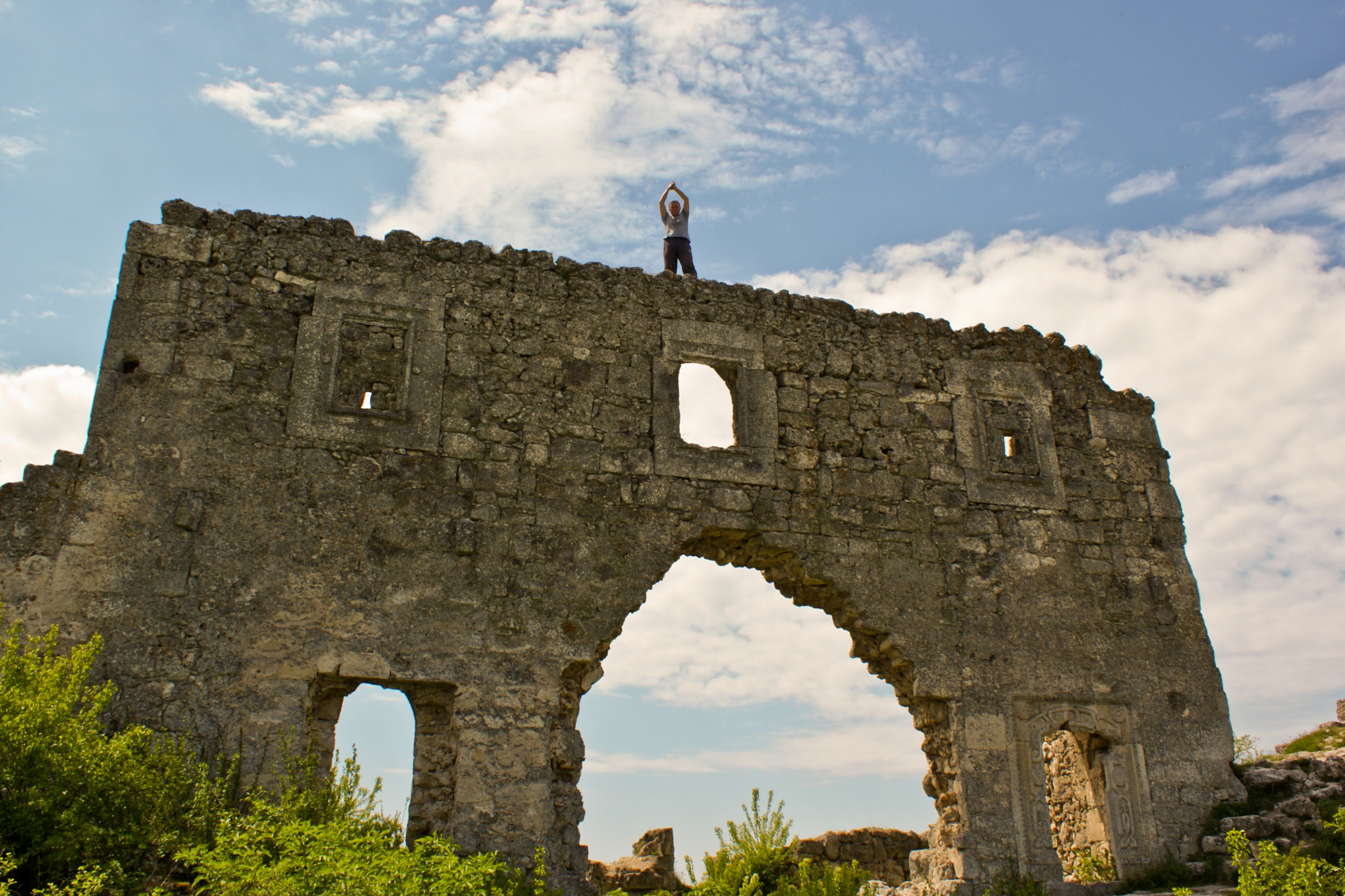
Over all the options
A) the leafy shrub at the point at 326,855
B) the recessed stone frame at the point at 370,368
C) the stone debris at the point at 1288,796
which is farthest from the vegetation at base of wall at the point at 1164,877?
the recessed stone frame at the point at 370,368

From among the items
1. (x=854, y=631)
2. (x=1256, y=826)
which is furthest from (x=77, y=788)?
(x=1256, y=826)

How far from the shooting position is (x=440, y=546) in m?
7.25

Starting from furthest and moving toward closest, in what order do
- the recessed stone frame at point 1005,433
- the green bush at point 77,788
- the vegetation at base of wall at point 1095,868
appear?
1. the recessed stone frame at point 1005,433
2. the vegetation at base of wall at point 1095,868
3. the green bush at point 77,788

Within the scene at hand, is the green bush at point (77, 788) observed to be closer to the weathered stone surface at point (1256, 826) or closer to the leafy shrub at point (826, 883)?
the leafy shrub at point (826, 883)

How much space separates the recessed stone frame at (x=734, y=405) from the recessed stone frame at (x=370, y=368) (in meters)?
1.70

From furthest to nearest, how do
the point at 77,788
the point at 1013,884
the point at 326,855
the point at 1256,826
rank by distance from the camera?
the point at 1256,826 → the point at 1013,884 → the point at 77,788 → the point at 326,855

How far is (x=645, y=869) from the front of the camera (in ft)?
30.3

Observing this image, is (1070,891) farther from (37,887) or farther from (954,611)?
(37,887)

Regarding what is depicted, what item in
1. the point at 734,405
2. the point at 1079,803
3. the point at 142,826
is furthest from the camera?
the point at 1079,803

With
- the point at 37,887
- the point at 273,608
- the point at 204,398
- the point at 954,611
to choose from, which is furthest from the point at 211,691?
the point at 954,611

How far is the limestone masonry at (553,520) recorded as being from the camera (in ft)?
22.2

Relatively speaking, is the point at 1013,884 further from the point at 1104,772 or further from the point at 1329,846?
the point at 1329,846

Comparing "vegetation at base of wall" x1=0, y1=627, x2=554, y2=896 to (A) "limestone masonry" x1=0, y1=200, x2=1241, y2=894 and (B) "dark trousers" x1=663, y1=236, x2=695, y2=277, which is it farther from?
(B) "dark trousers" x1=663, y1=236, x2=695, y2=277

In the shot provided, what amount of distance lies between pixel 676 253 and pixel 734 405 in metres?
2.26
